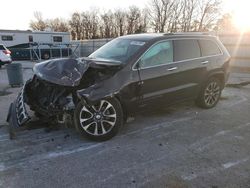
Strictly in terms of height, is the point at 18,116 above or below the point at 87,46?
above

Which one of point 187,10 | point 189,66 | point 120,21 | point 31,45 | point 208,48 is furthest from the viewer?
point 120,21

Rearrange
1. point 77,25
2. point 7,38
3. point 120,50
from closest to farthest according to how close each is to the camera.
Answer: point 120,50
point 7,38
point 77,25

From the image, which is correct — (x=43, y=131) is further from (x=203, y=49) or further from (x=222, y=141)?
(x=203, y=49)

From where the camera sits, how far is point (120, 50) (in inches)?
189

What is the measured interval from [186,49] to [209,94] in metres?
1.32

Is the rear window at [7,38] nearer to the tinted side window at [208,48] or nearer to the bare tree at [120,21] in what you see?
the tinted side window at [208,48]

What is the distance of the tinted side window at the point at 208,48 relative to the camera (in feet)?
18.0

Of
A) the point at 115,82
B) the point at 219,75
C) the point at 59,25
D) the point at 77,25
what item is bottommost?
the point at 219,75

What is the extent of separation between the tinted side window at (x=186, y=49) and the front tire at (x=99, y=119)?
1739 millimetres

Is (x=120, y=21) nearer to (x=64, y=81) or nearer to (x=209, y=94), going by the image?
(x=209, y=94)

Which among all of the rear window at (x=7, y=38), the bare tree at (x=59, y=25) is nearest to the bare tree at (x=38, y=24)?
the bare tree at (x=59, y=25)

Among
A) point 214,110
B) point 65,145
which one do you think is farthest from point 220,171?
point 214,110

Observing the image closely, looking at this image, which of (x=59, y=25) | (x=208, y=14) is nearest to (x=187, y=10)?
(x=208, y=14)

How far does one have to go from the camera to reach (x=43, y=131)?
4457 mm
